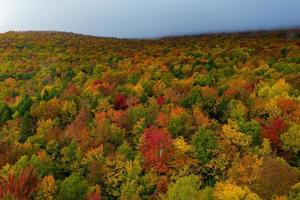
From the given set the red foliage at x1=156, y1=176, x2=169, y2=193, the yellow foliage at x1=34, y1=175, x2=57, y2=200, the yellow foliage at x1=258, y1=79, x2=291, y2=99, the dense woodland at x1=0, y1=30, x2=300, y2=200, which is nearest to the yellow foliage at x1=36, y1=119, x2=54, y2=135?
the dense woodland at x1=0, y1=30, x2=300, y2=200

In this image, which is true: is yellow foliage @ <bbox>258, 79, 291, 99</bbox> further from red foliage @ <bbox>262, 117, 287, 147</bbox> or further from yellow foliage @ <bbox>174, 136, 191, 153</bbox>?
yellow foliage @ <bbox>174, 136, 191, 153</bbox>

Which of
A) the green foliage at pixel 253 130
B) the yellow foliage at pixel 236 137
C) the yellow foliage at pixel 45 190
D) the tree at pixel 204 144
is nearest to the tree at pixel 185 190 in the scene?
the tree at pixel 204 144

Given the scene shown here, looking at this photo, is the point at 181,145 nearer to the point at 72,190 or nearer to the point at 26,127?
the point at 72,190

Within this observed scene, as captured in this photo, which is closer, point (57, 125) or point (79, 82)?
point (57, 125)

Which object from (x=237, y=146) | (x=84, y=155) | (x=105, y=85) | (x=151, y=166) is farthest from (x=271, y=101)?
(x=105, y=85)

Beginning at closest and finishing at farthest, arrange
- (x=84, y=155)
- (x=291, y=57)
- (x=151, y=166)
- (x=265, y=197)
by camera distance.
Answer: (x=265, y=197), (x=151, y=166), (x=84, y=155), (x=291, y=57)

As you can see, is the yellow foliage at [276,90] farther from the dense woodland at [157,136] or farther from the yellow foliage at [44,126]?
the yellow foliage at [44,126]

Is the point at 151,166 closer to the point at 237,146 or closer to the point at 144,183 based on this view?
the point at 144,183
